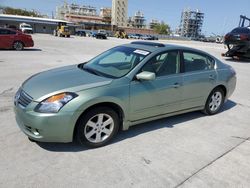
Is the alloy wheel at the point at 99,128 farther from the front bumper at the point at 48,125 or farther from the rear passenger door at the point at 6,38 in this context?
the rear passenger door at the point at 6,38

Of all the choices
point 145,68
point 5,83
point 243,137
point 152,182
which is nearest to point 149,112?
point 145,68

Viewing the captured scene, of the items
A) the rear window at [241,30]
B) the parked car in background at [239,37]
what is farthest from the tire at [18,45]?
the rear window at [241,30]

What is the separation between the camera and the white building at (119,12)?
131m

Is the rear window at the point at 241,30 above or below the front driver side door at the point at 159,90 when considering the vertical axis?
above

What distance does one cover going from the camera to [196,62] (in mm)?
4941

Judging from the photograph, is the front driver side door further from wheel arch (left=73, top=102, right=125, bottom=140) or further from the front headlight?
the front headlight

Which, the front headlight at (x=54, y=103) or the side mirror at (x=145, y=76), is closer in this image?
the front headlight at (x=54, y=103)

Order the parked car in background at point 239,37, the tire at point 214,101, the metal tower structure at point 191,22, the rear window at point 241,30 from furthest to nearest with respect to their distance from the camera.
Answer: the metal tower structure at point 191,22
the rear window at point 241,30
the parked car in background at point 239,37
the tire at point 214,101

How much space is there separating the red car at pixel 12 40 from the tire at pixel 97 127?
13.9 metres

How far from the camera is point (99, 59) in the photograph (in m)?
4.80

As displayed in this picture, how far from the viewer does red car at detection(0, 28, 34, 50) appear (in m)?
15.2

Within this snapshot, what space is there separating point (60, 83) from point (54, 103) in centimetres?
45

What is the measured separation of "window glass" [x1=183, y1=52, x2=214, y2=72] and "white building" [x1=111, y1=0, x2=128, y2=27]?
426 ft

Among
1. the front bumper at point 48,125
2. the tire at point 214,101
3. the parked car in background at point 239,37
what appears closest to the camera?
the front bumper at point 48,125
